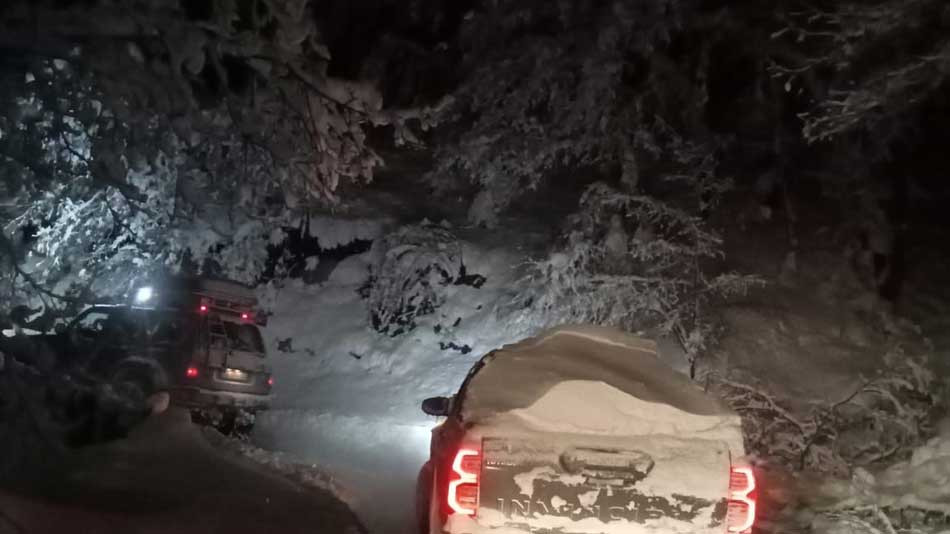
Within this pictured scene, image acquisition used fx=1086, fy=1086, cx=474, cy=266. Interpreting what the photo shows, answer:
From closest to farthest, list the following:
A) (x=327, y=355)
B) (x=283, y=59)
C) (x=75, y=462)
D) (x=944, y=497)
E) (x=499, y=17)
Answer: (x=283, y=59) → (x=75, y=462) → (x=944, y=497) → (x=499, y=17) → (x=327, y=355)

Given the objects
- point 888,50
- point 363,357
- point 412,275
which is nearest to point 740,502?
point 888,50

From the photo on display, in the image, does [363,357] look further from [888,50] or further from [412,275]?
[888,50]

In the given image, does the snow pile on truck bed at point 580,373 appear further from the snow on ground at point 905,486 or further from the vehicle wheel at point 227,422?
the vehicle wheel at point 227,422

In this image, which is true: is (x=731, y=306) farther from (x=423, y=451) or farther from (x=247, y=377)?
(x=247, y=377)

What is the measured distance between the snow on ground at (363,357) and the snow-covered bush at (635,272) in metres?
1.54

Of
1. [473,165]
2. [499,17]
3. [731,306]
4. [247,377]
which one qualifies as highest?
[499,17]

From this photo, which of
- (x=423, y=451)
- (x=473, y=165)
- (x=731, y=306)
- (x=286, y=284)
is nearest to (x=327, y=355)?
(x=286, y=284)

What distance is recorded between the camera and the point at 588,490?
228 inches

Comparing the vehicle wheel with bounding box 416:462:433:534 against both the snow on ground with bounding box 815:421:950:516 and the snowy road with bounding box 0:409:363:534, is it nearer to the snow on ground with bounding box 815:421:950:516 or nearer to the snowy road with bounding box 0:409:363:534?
the snowy road with bounding box 0:409:363:534

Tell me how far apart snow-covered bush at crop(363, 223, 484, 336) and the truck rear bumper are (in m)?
6.79

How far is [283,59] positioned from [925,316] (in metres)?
18.9

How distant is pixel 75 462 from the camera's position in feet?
30.4

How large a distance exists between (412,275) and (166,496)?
1287 cm

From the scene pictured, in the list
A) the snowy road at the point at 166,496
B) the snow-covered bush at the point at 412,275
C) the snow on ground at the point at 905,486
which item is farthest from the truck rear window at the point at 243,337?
the snow on ground at the point at 905,486
